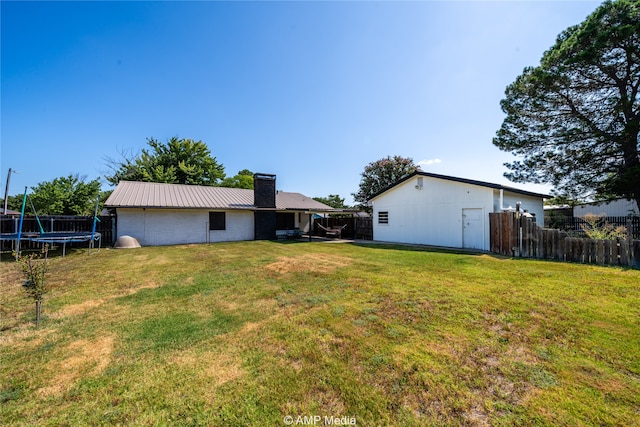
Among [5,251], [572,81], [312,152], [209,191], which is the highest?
[572,81]

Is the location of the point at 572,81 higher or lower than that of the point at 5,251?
higher

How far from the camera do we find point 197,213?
51.1ft

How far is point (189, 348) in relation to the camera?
2.86 meters

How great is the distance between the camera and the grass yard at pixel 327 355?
1.92 metres

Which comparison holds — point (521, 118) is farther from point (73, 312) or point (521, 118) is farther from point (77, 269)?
point (77, 269)

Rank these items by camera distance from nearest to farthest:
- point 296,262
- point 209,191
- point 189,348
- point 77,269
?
point 189,348, point 77,269, point 296,262, point 209,191

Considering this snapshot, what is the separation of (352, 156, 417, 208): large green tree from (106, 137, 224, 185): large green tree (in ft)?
61.9

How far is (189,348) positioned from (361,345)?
199 cm

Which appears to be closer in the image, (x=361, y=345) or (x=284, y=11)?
(x=361, y=345)

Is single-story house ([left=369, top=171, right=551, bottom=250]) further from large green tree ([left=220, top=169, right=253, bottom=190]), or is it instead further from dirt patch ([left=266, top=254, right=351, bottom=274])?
large green tree ([left=220, top=169, right=253, bottom=190])

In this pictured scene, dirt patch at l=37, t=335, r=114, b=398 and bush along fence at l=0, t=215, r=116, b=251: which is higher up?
bush along fence at l=0, t=215, r=116, b=251

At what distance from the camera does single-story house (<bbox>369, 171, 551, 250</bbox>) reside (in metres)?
11.2

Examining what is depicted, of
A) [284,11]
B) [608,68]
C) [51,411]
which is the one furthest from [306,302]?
[608,68]

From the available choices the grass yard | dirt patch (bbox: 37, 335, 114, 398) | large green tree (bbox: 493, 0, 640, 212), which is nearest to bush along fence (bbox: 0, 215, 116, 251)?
the grass yard
